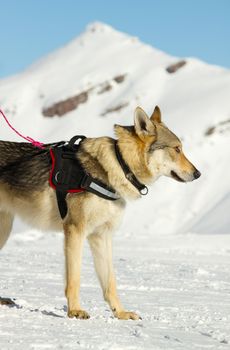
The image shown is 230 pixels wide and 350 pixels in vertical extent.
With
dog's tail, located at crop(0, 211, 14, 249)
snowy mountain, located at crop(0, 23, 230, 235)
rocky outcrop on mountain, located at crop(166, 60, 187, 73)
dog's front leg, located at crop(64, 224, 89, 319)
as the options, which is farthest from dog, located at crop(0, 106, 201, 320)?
rocky outcrop on mountain, located at crop(166, 60, 187, 73)

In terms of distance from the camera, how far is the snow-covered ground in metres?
4.94

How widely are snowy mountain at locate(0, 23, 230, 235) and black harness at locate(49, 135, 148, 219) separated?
41137mm

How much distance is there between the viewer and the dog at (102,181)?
6.28 meters

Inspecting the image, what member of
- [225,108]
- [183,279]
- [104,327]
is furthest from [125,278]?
[225,108]

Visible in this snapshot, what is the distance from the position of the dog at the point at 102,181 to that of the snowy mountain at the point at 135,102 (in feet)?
135

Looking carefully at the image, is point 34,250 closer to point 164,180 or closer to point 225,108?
point 164,180

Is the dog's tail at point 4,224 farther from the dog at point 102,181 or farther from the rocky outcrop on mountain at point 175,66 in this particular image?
the rocky outcrop on mountain at point 175,66

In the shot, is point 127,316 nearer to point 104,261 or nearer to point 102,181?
point 104,261

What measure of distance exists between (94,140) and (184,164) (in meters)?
0.93

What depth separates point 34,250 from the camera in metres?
14.8

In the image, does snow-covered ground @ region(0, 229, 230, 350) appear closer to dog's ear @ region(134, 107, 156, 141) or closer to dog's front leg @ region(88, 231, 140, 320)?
→ dog's front leg @ region(88, 231, 140, 320)

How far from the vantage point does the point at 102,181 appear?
6.37 meters

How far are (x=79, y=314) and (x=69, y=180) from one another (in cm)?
125

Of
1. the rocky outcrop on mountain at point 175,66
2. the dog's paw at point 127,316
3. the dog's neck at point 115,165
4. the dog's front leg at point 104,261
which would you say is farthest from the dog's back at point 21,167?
the rocky outcrop on mountain at point 175,66
